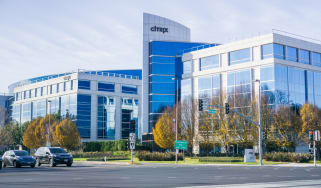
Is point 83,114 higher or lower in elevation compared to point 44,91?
lower

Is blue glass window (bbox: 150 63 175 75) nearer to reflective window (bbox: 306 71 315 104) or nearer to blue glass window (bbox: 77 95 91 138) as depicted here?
blue glass window (bbox: 77 95 91 138)

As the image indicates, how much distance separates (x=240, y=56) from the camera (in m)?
69.2

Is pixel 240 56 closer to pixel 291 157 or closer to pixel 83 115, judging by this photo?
pixel 291 157

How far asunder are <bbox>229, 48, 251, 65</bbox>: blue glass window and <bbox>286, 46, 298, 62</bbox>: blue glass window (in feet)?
19.0

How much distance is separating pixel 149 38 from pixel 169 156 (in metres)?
34.9

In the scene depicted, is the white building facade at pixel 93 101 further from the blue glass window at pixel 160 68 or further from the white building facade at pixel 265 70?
the white building facade at pixel 265 70

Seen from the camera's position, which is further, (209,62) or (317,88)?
(209,62)

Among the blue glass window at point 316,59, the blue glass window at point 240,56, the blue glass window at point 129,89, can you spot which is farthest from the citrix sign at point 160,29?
the blue glass window at point 316,59

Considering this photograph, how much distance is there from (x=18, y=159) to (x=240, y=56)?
43722 mm

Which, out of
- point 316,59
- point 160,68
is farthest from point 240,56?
point 160,68

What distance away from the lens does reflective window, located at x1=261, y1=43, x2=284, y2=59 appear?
63.8 metres

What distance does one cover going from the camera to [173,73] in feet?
258

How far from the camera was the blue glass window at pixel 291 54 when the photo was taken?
65.5 metres

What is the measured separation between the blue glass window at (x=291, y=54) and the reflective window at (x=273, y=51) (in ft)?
3.76
